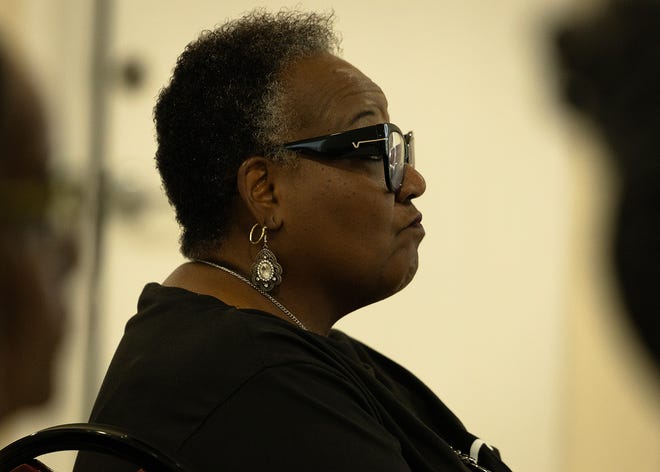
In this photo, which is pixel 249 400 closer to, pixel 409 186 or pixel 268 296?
pixel 268 296

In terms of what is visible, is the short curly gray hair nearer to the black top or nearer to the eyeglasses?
the eyeglasses

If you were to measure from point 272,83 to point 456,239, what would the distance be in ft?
5.41

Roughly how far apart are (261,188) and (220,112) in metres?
0.11

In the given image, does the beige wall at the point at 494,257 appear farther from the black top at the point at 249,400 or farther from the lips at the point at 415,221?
the black top at the point at 249,400

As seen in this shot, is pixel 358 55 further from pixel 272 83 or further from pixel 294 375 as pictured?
pixel 294 375

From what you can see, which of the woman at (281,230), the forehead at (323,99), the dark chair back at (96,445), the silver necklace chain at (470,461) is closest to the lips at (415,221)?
the woman at (281,230)

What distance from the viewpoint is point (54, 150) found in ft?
9.78

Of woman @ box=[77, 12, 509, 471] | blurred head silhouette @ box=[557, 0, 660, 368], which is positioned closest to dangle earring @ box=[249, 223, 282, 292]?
woman @ box=[77, 12, 509, 471]

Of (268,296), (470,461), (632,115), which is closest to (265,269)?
(268,296)

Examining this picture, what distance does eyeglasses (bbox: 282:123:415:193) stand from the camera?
1366mm

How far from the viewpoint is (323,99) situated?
1.38 m

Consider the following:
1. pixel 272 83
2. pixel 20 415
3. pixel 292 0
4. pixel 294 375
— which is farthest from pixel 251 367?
pixel 20 415

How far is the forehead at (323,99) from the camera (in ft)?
4.51

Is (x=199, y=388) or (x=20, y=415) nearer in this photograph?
(x=199, y=388)
